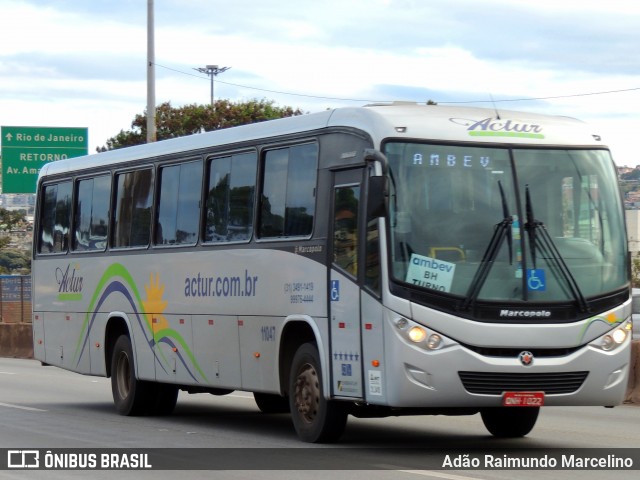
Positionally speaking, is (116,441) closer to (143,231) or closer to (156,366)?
(156,366)

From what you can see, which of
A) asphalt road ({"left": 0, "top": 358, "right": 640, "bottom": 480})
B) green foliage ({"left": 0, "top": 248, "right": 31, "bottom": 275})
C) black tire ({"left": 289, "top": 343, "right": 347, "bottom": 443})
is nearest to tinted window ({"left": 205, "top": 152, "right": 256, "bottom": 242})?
black tire ({"left": 289, "top": 343, "right": 347, "bottom": 443})

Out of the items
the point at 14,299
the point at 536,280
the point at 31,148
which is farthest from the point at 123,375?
the point at 31,148

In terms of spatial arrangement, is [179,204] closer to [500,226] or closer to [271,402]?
[271,402]

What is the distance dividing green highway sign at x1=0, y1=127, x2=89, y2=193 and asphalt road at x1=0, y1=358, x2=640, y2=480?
20.8m

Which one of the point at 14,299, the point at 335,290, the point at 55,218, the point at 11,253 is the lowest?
the point at 11,253

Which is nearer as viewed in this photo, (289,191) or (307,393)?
(307,393)

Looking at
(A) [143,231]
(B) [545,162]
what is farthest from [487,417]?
(A) [143,231]

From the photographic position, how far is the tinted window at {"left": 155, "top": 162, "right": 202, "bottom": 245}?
53.2 ft

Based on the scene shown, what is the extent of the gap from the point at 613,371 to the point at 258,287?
399cm

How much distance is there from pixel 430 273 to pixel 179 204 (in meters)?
5.43

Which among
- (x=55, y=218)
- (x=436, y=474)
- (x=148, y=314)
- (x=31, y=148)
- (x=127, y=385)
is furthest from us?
(x=31, y=148)

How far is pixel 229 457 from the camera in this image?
12.4 m

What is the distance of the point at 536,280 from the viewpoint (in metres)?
12.0

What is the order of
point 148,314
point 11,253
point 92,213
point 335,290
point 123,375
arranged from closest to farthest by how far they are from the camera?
point 335,290 → point 148,314 → point 123,375 → point 92,213 → point 11,253
